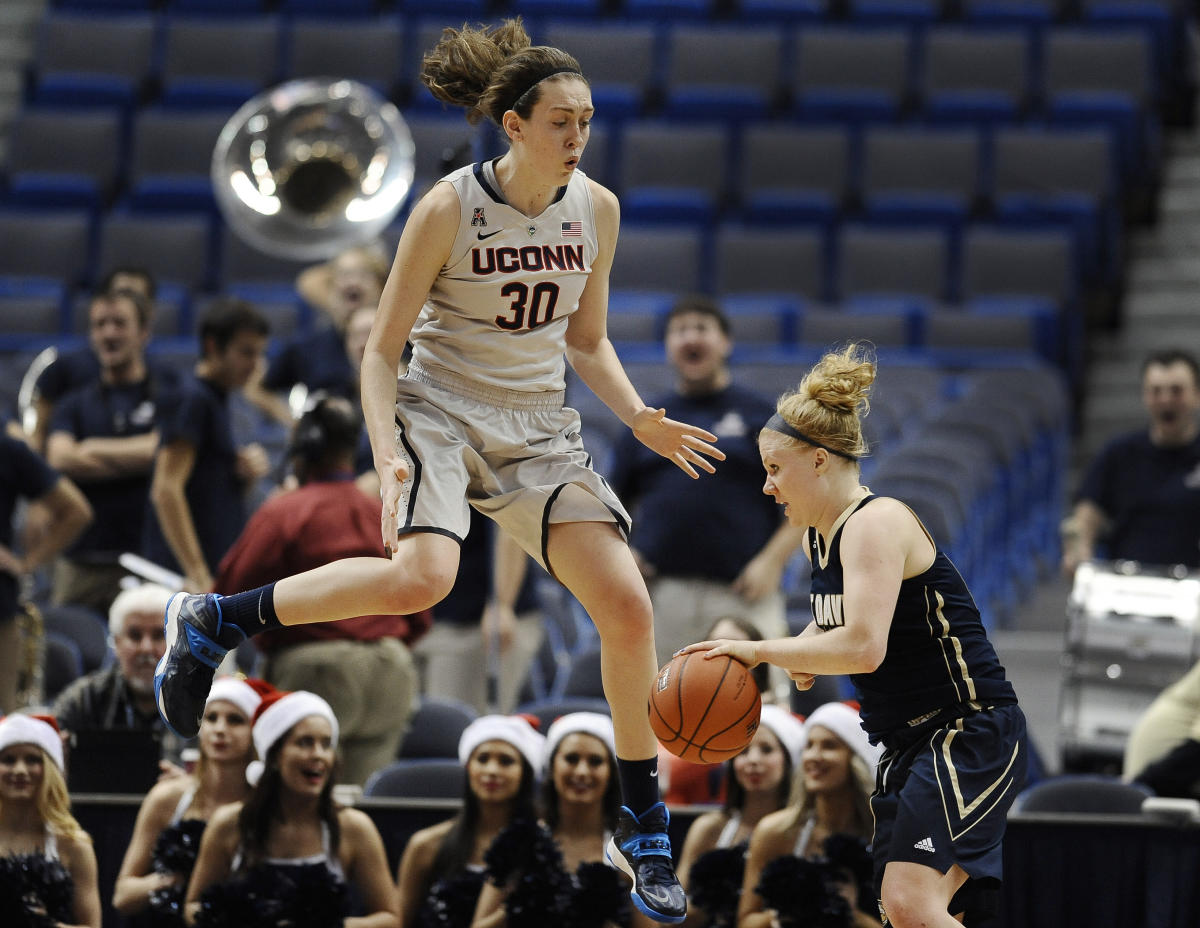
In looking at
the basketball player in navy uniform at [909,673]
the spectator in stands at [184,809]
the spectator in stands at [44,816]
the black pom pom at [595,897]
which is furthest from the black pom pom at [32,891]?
the basketball player in navy uniform at [909,673]

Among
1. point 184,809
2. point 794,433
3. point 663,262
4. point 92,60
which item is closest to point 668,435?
point 794,433

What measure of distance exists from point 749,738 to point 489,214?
119 cm

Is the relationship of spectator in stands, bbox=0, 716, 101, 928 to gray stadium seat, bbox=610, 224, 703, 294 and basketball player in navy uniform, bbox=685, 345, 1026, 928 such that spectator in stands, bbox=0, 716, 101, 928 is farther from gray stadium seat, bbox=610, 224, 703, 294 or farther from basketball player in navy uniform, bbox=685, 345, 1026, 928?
gray stadium seat, bbox=610, 224, 703, 294

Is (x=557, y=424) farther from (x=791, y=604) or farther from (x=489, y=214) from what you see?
(x=791, y=604)

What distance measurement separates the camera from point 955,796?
3600 millimetres

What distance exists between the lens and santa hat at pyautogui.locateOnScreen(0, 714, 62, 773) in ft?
15.3

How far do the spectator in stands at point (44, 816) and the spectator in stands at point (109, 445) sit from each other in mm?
1898

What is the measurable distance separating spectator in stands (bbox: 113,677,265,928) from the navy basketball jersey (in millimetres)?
1847

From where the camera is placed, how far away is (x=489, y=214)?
3594 millimetres

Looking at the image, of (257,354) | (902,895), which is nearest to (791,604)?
(257,354)

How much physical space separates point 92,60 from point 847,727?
347 inches

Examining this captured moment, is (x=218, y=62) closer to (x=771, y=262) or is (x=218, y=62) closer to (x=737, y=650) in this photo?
(x=771, y=262)

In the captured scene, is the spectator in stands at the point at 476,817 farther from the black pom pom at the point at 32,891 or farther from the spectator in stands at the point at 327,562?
the black pom pom at the point at 32,891

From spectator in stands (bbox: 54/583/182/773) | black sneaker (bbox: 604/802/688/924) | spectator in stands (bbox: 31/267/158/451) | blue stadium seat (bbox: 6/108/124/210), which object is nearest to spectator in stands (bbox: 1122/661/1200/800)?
black sneaker (bbox: 604/802/688/924)
